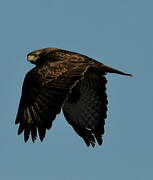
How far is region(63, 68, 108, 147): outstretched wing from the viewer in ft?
50.9

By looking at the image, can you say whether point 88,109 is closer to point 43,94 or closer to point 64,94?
point 43,94

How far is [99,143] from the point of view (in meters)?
16.0

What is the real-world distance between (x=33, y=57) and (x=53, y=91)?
354 cm

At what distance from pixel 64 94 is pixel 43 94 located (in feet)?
1.74

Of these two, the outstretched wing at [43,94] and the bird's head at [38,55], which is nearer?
the outstretched wing at [43,94]

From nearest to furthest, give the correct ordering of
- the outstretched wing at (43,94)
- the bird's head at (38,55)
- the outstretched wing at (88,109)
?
the outstretched wing at (43,94), the outstretched wing at (88,109), the bird's head at (38,55)

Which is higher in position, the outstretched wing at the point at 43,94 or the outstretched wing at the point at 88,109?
the outstretched wing at the point at 43,94

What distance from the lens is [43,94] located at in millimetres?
13031

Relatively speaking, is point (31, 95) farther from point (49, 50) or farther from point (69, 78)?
point (49, 50)

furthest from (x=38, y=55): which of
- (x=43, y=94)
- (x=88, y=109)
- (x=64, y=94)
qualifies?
(x=64, y=94)

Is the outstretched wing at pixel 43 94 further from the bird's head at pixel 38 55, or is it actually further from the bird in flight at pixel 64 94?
the bird's head at pixel 38 55

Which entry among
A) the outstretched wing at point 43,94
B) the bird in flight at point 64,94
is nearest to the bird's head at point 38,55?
the bird in flight at point 64,94

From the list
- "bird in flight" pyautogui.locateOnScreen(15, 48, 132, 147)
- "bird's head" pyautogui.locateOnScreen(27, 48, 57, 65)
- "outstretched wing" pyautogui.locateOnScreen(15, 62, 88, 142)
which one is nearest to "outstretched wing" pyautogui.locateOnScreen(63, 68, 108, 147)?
"bird in flight" pyautogui.locateOnScreen(15, 48, 132, 147)

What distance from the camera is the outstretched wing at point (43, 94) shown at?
41.8ft
